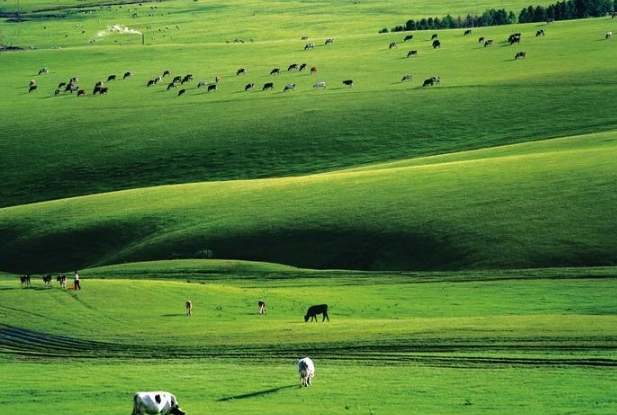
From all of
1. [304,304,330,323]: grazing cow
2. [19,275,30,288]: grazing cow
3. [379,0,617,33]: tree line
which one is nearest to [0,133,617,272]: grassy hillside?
[19,275,30,288]: grazing cow

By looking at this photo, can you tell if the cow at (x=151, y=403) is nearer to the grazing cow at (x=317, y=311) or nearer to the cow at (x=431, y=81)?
the grazing cow at (x=317, y=311)

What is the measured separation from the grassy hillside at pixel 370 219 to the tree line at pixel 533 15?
76.8m

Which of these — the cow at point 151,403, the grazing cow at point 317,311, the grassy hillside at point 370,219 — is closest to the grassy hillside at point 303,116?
the grassy hillside at point 370,219

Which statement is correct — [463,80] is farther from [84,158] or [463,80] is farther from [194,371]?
[194,371]

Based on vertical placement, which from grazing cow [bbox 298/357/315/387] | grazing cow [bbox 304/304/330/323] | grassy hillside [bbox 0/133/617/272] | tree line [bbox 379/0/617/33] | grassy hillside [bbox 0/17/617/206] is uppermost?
tree line [bbox 379/0/617/33]

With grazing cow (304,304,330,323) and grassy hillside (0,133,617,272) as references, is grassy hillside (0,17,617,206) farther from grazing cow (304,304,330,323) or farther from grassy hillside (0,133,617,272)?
grazing cow (304,304,330,323)

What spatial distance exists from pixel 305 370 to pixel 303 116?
69376 millimetres

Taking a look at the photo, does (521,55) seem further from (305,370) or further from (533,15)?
(305,370)

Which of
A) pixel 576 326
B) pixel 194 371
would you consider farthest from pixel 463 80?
pixel 194 371

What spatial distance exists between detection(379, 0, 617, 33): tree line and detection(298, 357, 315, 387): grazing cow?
124585mm

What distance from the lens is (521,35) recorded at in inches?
5148

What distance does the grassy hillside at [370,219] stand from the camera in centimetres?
5978

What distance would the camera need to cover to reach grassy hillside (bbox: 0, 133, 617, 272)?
196ft

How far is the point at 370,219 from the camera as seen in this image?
65.4 metres
